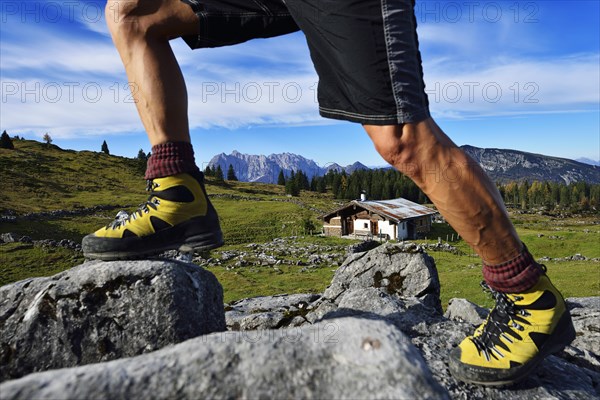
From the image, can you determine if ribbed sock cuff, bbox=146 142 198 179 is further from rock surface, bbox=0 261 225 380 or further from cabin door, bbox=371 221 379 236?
cabin door, bbox=371 221 379 236

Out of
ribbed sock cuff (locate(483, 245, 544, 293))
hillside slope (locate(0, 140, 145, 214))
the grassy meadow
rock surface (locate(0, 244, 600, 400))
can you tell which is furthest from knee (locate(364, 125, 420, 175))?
hillside slope (locate(0, 140, 145, 214))

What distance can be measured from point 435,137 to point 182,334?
2.38 metres

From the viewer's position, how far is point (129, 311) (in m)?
3.06

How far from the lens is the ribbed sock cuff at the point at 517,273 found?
2.61 m

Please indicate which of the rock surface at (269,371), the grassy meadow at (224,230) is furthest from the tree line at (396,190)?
the rock surface at (269,371)

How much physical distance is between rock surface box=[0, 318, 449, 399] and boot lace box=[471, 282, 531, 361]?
4.38ft

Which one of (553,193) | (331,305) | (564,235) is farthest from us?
(553,193)

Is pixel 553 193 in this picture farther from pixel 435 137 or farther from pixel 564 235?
pixel 435 137

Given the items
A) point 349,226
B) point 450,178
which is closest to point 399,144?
point 450,178

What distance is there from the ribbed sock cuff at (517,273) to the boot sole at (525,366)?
48 centimetres

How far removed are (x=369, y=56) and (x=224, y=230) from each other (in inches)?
2341

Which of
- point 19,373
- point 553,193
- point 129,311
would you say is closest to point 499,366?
point 129,311

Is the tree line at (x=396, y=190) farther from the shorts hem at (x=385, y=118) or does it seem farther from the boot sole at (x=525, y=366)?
the shorts hem at (x=385, y=118)

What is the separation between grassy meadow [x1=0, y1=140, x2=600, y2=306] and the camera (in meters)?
27.8
